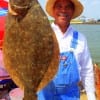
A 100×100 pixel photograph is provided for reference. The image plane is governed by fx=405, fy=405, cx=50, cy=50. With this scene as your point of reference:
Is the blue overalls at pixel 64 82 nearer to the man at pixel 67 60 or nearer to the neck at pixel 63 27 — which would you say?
the man at pixel 67 60

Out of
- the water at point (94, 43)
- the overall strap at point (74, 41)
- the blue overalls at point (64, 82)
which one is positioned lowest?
the water at point (94, 43)

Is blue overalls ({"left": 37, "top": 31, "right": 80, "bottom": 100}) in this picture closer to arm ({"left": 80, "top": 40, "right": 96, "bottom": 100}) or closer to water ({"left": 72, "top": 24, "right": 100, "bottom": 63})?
arm ({"left": 80, "top": 40, "right": 96, "bottom": 100})

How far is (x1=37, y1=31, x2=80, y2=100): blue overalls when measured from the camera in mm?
4125

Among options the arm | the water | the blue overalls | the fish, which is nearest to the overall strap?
the blue overalls

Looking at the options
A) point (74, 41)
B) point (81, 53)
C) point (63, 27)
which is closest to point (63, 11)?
point (63, 27)

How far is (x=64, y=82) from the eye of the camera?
412cm

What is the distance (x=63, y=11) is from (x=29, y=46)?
0.92 metres

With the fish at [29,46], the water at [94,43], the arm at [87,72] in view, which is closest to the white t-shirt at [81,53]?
the arm at [87,72]

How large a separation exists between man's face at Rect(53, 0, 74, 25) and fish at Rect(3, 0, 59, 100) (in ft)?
2.52

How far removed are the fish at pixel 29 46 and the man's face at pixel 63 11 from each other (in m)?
0.77

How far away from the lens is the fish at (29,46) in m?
3.29

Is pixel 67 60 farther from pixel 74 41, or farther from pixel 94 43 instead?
pixel 94 43

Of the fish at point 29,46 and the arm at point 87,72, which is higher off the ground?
the fish at point 29,46

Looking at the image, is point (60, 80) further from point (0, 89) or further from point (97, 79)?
point (97, 79)
